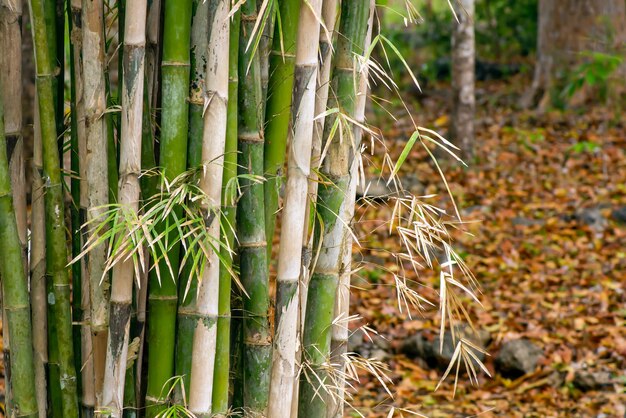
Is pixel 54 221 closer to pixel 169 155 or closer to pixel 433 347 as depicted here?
pixel 169 155

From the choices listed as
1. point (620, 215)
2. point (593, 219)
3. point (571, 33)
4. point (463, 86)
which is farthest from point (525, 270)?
point (571, 33)

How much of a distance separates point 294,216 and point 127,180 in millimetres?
296

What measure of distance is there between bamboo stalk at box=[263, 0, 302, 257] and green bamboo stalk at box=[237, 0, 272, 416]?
45 millimetres

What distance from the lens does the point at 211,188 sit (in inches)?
55.2

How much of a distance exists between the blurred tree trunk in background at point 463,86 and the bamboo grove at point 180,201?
4.71m

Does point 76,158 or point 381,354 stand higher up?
point 76,158

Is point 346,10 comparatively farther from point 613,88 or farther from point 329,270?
point 613,88

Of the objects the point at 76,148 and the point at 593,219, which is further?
the point at 593,219

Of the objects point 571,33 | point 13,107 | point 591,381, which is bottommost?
point 591,381

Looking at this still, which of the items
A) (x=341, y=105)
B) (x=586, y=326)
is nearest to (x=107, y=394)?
(x=341, y=105)

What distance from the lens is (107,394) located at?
1.46m

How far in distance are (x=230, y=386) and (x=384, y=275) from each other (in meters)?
3.24

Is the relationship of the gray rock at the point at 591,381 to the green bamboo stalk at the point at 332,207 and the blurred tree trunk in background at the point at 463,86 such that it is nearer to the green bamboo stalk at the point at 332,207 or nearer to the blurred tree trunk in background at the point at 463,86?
the green bamboo stalk at the point at 332,207

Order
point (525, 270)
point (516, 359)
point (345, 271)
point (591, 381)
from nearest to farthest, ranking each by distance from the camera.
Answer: point (345, 271), point (591, 381), point (516, 359), point (525, 270)
